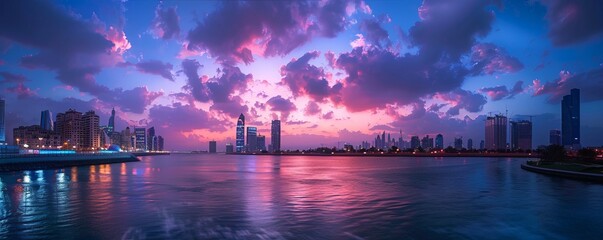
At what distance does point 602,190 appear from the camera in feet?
120

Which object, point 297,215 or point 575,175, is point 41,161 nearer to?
point 297,215

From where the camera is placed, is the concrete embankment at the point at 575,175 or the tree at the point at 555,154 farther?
the tree at the point at 555,154

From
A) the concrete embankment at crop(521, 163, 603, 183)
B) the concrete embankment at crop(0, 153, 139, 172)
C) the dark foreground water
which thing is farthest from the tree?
the concrete embankment at crop(0, 153, 139, 172)

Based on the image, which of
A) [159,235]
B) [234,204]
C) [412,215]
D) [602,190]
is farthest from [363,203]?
[602,190]

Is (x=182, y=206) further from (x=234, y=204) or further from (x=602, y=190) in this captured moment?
(x=602, y=190)

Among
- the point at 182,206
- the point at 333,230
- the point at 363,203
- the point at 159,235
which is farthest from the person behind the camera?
the point at 363,203

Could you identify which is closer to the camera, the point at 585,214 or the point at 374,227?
the point at 374,227

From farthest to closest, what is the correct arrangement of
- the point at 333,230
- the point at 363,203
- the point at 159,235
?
the point at 363,203 → the point at 333,230 → the point at 159,235

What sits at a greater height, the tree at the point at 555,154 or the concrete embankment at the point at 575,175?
the tree at the point at 555,154

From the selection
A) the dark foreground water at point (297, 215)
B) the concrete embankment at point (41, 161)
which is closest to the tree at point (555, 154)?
the dark foreground water at point (297, 215)

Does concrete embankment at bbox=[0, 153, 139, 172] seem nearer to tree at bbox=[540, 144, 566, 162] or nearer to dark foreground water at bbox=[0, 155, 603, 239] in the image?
dark foreground water at bbox=[0, 155, 603, 239]

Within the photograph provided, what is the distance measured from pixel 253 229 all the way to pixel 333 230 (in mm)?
3636

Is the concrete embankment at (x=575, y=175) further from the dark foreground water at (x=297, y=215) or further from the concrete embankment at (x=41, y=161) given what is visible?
the concrete embankment at (x=41, y=161)

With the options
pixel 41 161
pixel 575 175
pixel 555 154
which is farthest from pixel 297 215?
pixel 555 154
